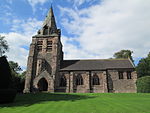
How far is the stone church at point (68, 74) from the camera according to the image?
31.4 metres

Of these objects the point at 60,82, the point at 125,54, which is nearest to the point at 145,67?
the point at 125,54

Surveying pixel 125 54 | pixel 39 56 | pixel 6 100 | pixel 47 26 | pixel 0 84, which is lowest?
pixel 6 100

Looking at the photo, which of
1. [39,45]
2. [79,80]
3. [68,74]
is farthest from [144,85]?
[39,45]

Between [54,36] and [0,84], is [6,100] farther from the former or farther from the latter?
[54,36]

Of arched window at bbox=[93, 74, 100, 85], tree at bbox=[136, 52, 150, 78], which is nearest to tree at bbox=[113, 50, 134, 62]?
tree at bbox=[136, 52, 150, 78]

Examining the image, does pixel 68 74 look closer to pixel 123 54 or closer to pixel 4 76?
pixel 4 76

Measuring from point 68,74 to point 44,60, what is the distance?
7.31 m

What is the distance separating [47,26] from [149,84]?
3007 cm

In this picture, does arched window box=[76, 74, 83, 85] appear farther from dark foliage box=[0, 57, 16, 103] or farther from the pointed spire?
dark foliage box=[0, 57, 16, 103]

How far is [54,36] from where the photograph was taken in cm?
3584

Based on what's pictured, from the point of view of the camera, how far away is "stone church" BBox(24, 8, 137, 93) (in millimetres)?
31375

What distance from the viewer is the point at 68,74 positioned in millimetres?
33031

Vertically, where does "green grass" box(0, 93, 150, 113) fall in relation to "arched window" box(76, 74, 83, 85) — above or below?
below

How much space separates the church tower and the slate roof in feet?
10.5
